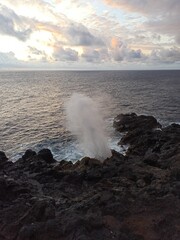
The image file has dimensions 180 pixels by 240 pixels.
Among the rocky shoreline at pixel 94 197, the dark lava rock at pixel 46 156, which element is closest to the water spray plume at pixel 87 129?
the rocky shoreline at pixel 94 197

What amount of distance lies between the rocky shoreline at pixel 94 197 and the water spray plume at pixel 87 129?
5032 mm

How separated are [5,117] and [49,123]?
422 inches

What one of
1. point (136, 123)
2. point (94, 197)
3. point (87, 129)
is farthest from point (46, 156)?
point (136, 123)

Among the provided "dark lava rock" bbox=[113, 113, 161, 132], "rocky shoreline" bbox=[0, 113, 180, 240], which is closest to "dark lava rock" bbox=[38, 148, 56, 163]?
"rocky shoreline" bbox=[0, 113, 180, 240]

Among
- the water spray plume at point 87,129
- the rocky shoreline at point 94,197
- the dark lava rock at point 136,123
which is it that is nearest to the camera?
the rocky shoreline at point 94,197

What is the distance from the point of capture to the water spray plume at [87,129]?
37531 mm

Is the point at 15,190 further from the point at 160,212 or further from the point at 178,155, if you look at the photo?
the point at 178,155

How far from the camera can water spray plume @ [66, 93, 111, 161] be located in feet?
123

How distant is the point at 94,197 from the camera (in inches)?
807

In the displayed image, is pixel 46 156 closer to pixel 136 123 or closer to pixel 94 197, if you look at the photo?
pixel 94 197

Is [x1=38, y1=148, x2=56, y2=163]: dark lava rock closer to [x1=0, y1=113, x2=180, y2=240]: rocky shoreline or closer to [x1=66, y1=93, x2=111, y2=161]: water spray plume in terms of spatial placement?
[x1=0, y1=113, x2=180, y2=240]: rocky shoreline

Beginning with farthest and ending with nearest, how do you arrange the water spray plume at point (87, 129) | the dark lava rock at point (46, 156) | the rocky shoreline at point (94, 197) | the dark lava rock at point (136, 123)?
the dark lava rock at point (136, 123), the water spray plume at point (87, 129), the dark lava rock at point (46, 156), the rocky shoreline at point (94, 197)

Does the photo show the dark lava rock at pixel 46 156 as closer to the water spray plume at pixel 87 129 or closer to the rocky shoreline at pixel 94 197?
the rocky shoreline at pixel 94 197

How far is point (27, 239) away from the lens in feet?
52.5
